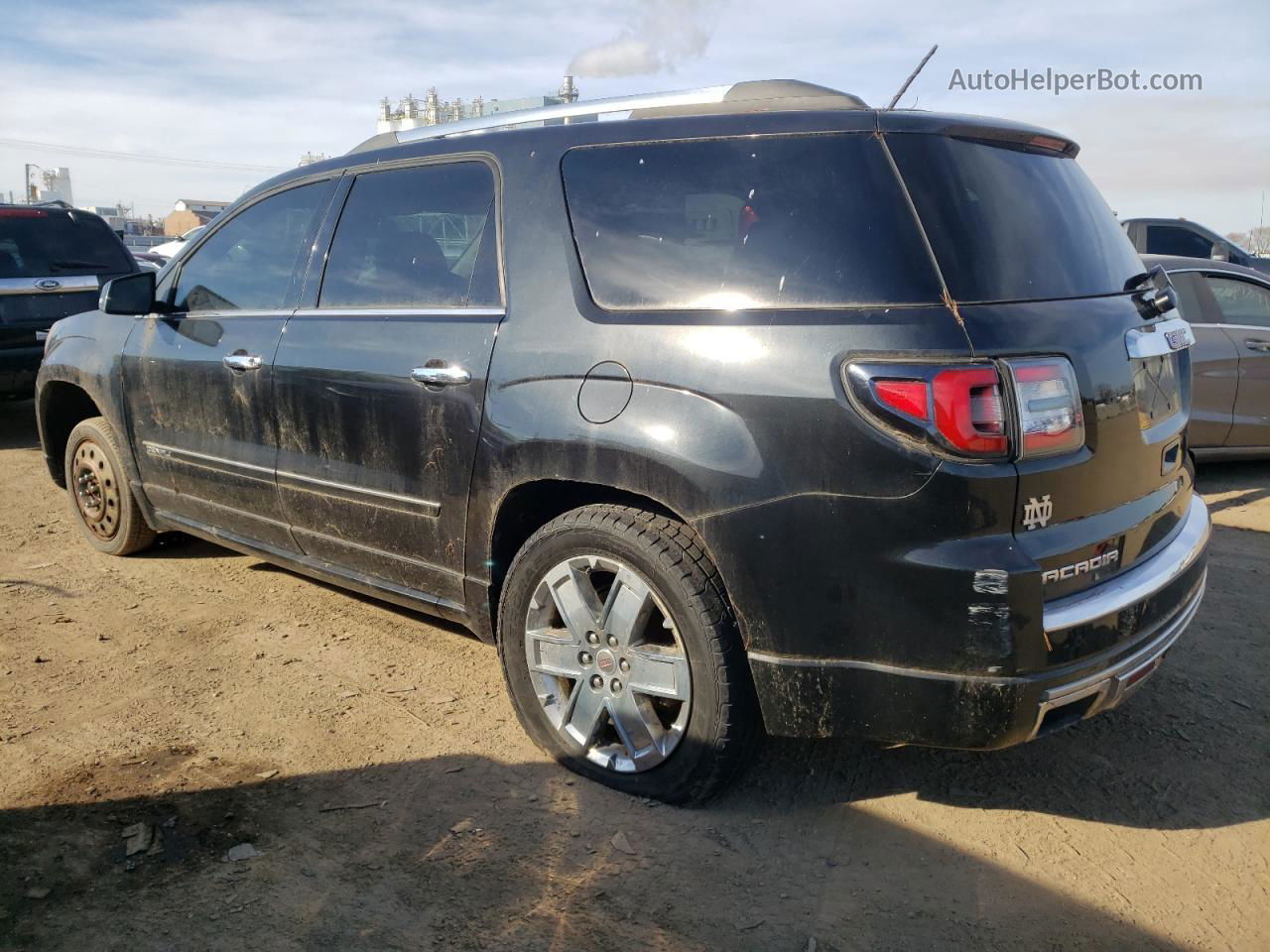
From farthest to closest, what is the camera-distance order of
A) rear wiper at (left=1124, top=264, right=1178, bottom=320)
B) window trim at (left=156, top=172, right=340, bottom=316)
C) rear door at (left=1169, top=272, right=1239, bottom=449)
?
rear door at (left=1169, top=272, right=1239, bottom=449)
window trim at (left=156, top=172, right=340, bottom=316)
rear wiper at (left=1124, top=264, right=1178, bottom=320)

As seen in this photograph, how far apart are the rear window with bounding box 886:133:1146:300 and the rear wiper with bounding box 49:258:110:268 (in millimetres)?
8049

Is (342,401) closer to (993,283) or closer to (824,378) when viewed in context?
(824,378)

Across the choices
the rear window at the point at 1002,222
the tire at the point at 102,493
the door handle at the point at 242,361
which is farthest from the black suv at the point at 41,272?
the rear window at the point at 1002,222

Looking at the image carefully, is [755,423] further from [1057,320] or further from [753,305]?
[1057,320]

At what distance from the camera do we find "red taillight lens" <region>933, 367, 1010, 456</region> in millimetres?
2275

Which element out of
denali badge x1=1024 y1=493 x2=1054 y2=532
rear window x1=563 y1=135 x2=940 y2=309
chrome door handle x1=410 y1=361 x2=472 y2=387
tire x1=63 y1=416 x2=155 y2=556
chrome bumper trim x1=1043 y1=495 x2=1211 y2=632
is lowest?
tire x1=63 y1=416 x2=155 y2=556

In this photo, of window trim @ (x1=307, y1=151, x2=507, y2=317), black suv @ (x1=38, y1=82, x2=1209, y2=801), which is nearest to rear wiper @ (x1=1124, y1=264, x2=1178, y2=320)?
black suv @ (x1=38, y1=82, x2=1209, y2=801)

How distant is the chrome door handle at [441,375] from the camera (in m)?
3.13

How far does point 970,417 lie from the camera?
2273 mm

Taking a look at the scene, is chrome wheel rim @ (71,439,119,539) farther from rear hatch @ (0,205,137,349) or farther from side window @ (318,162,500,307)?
rear hatch @ (0,205,137,349)

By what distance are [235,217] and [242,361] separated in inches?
29.5

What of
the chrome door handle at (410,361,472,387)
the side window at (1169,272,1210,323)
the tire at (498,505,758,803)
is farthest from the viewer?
the side window at (1169,272,1210,323)

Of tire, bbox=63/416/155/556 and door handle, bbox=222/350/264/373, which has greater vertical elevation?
door handle, bbox=222/350/264/373

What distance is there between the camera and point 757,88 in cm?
290
